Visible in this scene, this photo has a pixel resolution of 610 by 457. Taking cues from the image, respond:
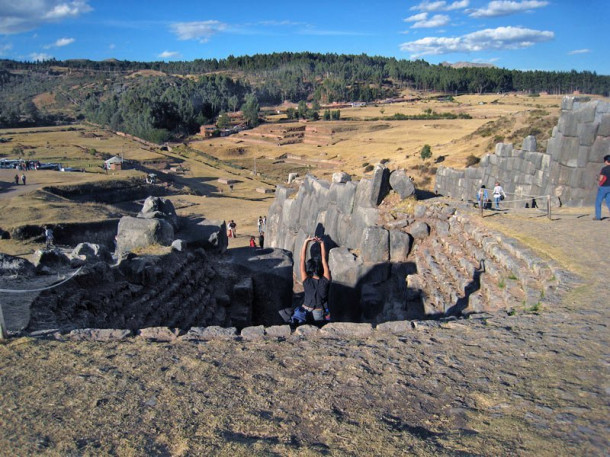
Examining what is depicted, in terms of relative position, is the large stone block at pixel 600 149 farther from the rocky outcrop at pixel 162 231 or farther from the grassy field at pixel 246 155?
the rocky outcrop at pixel 162 231

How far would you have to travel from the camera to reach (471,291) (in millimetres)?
9258

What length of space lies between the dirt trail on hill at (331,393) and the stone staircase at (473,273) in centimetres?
118

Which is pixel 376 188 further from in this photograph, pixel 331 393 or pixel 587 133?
pixel 331 393

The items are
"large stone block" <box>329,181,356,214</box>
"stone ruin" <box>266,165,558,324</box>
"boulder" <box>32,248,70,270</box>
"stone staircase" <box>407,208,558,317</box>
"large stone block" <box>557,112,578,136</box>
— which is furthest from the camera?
"large stone block" <box>329,181,356,214</box>

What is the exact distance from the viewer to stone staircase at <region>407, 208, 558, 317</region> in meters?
7.84

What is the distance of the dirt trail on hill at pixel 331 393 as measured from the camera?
3.93 meters

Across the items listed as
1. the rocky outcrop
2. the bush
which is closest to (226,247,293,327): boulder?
the rocky outcrop

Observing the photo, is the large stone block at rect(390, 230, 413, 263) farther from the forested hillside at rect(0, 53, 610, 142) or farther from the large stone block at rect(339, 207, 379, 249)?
the forested hillside at rect(0, 53, 610, 142)

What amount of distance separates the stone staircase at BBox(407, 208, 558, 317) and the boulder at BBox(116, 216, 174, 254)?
20.1 ft

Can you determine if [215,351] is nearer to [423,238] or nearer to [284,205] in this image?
[423,238]

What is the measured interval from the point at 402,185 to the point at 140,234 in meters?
7.53

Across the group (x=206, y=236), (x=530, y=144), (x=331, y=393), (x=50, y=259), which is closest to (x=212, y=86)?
(x=206, y=236)

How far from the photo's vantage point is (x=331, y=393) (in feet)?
15.7

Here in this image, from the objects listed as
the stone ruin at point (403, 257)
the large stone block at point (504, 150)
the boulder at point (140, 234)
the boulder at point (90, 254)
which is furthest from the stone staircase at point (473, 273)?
the boulder at point (90, 254)
